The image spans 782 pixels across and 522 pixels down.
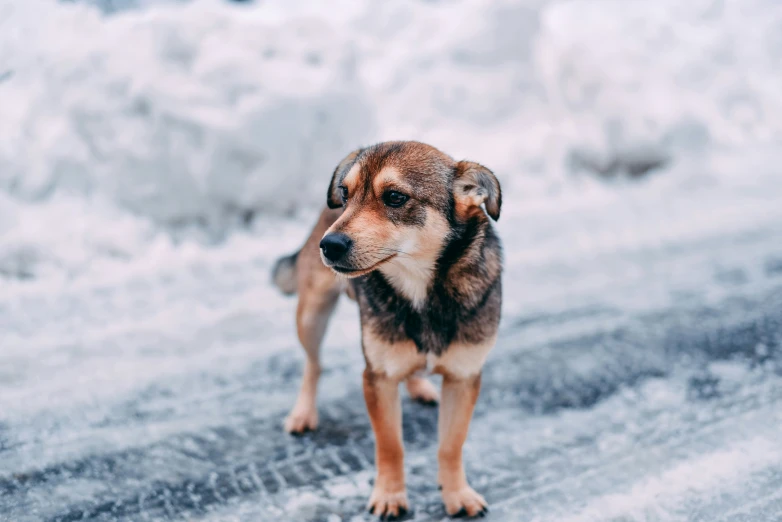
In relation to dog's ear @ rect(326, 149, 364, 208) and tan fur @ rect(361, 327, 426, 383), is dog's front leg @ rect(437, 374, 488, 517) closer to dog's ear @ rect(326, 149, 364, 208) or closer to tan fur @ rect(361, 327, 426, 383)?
tan fur @ rect(361, 327, 426, 383)

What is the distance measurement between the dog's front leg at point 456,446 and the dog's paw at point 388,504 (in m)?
0.17

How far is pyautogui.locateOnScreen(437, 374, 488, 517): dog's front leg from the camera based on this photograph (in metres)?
2.69

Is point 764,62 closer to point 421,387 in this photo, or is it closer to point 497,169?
point 497,169

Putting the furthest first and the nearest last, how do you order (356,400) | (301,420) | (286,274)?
(286,274), (356,400), (301,420)

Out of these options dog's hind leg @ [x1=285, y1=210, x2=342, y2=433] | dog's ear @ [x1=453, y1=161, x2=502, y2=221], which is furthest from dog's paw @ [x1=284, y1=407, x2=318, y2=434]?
dog's ear @ [x1=453, y1=161, x2=502, y2=221]

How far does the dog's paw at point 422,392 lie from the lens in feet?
11.9

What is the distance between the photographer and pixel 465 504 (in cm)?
267

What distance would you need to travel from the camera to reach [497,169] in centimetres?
686

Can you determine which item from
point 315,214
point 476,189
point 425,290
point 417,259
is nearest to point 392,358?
point 425,290

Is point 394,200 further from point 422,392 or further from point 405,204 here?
point 422,392

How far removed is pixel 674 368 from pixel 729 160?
4.49 m

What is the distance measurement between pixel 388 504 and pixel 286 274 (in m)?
1.51

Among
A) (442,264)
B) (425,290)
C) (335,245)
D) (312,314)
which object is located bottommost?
(312,314)

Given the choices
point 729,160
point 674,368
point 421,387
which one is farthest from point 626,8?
point 421,387
